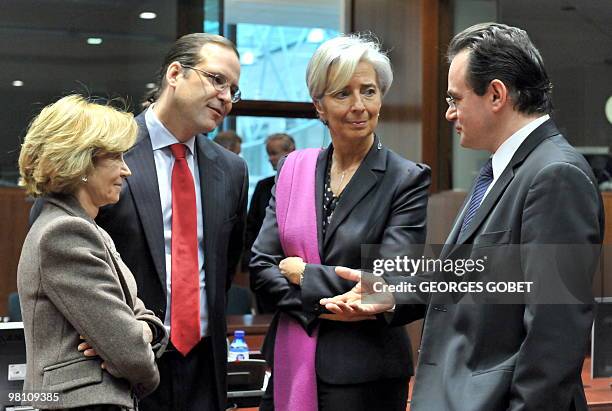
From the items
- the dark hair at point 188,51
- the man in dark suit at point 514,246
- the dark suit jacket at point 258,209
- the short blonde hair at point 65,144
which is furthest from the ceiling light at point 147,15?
the man in dark suit at point 514,246

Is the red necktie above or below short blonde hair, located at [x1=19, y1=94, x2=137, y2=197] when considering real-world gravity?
below

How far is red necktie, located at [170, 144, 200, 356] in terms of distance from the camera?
2.67 m

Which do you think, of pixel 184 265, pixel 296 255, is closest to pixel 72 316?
pixel 184 265

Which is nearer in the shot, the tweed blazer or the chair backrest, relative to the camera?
the tweed blazer

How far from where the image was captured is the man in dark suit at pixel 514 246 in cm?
192

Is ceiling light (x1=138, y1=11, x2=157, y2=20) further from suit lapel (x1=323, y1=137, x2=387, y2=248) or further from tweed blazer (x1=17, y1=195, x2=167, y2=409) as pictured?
tweed blazer (x1=17, y1=195, x2=167, y2=409)

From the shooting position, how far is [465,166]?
5.44 meters

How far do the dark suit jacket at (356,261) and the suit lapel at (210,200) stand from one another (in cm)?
16

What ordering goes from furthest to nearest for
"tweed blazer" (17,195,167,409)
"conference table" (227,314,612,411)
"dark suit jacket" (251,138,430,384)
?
"conference table" (227,314,612,411) → "dark suit jacket" (251,138,430,384) → "tweed blazer" (17,195,167,409)

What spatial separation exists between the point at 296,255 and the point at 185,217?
35 centimetres

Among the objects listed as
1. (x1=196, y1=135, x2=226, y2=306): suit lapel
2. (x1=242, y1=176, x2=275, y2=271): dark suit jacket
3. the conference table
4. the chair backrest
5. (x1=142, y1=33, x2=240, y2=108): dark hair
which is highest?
(x1=142, y1=33, x2=240, y2=108): dark hair

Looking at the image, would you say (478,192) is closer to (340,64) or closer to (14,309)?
(340,64)

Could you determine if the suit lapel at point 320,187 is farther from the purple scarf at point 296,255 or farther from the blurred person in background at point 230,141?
the blurred person in background at point 230,141

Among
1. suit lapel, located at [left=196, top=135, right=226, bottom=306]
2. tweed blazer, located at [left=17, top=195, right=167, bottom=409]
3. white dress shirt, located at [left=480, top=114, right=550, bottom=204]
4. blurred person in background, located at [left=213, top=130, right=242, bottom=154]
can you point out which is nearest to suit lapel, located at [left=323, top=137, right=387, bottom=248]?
suit lapel, located at [left=196, top=135, right=226, bottom=306]
